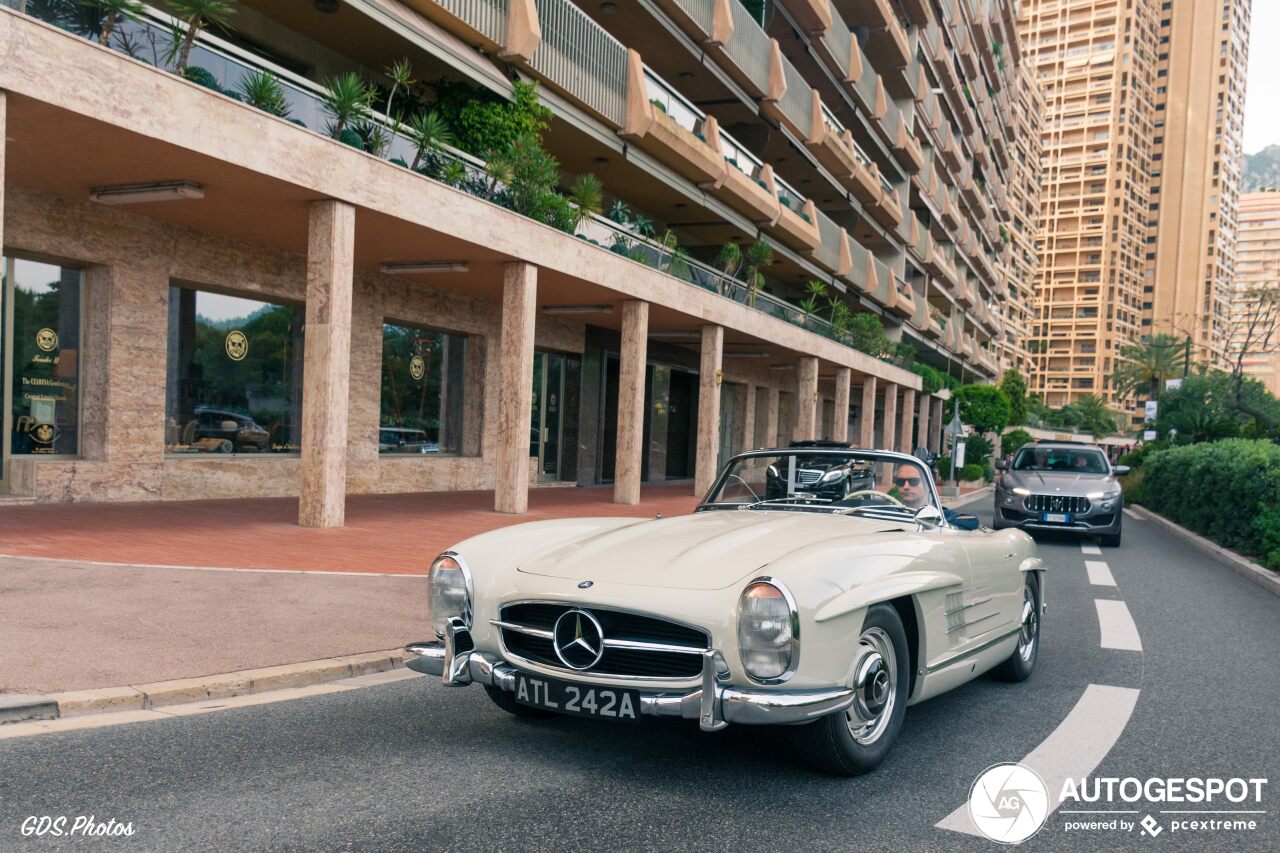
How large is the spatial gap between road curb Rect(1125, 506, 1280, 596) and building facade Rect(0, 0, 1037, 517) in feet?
31.5

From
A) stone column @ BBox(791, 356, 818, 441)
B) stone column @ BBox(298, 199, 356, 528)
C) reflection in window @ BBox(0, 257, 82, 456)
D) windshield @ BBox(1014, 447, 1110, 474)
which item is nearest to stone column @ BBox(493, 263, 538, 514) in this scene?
stone column @ BBox(298, 199, 356, 528)

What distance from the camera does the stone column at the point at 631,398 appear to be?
1908cm

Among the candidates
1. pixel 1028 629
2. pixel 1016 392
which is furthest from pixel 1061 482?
pixel 1016 392

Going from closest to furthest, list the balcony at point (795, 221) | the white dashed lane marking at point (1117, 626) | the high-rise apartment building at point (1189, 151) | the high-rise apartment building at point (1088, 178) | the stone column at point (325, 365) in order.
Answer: the white dashed lane marking at point (1117, 626) → the stone column at point (325, 365) → the balcony at point (795, 221) → the high-rise apartment building at point (1088, 178) → the high-rise apartment building at point (1189, 151)

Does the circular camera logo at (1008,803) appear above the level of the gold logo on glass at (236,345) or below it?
below

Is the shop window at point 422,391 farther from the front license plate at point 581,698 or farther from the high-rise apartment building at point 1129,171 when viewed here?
the high-rise apartment building at point 1129,171

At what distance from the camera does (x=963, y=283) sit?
200 ft

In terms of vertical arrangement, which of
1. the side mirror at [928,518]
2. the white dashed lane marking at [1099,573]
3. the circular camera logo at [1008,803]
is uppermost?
the side mirror at [928,518]

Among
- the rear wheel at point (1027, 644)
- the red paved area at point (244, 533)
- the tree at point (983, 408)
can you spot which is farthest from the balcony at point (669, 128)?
the tree at point (983, 408)

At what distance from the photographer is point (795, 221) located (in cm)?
2902

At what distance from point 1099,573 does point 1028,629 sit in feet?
20.9

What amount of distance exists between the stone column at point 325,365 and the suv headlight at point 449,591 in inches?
302

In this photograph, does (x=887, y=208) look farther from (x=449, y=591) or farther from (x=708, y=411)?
(x=449, y=591)

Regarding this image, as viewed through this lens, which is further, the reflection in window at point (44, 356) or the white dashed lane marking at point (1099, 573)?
the reflection in window at point (44, 356)
